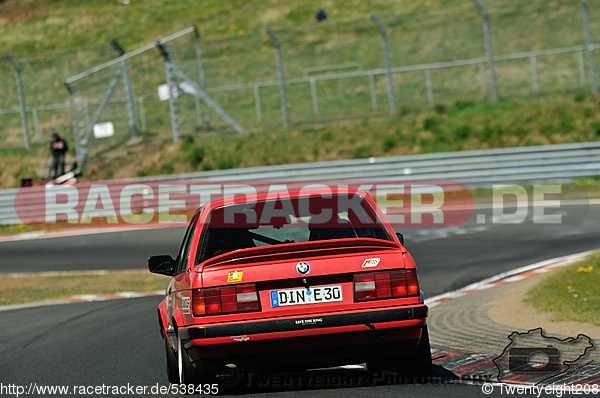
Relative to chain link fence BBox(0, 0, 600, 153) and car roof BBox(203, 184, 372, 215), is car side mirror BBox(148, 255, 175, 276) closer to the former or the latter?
car roof BBox(203, 184, 372, 215)

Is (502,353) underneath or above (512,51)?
underneath

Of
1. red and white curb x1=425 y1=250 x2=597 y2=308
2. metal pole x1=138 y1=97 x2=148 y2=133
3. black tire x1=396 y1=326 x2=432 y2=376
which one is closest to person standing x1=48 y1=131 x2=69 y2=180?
metal pole x1=138 y1=97 x2=148 y2=133

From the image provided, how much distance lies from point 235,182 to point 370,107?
6.24 metres

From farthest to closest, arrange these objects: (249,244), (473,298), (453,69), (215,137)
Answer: (453,69)
(215,137)
(473,298)
(249,244)

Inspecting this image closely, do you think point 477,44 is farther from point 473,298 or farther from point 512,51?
point 473,298

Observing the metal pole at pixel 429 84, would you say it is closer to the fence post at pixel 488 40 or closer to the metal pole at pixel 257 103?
the fence post at pixel 488 40

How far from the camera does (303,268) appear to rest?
19.8 ft

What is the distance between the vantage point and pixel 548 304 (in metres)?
9.50

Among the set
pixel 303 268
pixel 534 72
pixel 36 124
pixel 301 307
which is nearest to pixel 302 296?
pixel 301 307

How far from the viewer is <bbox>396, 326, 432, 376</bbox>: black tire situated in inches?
257

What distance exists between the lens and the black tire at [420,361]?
6.52m

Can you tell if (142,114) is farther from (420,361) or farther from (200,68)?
(420,361)

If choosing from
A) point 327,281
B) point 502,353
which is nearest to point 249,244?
point 327,281

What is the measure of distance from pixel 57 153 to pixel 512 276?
1860 centimetres
